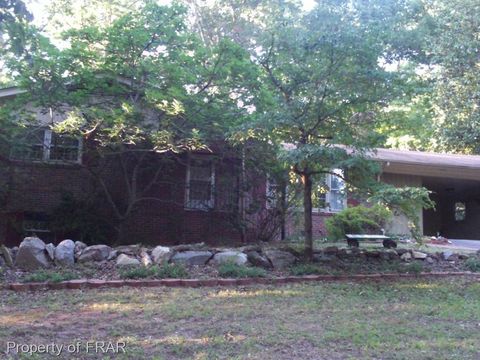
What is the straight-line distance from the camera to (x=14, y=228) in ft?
44.2

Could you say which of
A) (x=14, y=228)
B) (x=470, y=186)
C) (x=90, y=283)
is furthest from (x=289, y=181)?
(x=470, y=186)

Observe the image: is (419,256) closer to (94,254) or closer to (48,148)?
(94,254)

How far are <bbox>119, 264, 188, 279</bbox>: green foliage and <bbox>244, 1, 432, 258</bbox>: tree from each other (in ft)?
8.35

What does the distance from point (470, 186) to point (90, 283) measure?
16657mm

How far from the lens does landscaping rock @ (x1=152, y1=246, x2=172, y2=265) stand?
8812mm

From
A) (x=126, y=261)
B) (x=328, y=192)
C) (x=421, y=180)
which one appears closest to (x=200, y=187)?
(x=328, y=192)

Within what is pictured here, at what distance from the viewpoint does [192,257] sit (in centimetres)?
905

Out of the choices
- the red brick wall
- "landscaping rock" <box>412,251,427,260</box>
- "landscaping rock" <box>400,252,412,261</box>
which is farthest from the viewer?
the red brick wall

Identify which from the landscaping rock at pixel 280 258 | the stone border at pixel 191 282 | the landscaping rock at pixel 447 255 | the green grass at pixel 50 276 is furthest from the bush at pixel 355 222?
the green grass at pixel 50 276

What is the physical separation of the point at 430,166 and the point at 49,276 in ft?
41.4

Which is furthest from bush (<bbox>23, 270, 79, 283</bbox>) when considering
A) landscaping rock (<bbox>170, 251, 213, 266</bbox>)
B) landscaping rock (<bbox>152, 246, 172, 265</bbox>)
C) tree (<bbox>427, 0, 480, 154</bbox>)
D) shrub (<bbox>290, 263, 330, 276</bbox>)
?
tree (<bbox>427, 0, 480, 154</bbox>)

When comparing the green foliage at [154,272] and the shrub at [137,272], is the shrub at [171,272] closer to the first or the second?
the green foliage at [154,272]

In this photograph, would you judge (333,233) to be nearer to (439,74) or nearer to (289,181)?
(289,181)

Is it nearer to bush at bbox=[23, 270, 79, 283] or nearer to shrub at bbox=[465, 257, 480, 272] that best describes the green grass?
bush at bbox=[23, 270, 79, 283]
